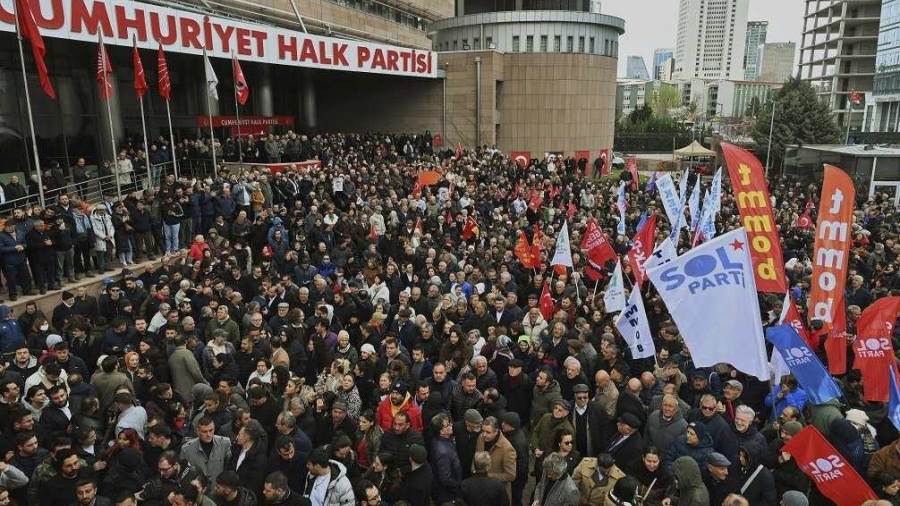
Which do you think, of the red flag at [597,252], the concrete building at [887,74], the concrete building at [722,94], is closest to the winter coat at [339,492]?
the red flag at [597,252]

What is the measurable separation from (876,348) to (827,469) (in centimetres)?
287

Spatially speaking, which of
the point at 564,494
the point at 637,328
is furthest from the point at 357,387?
the point at 637,328

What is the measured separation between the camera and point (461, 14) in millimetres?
44969

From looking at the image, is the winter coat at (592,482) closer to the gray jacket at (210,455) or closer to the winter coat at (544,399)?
the winter coat at (544,399)

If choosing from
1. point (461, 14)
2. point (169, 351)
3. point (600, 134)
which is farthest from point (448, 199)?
point (461, 14)

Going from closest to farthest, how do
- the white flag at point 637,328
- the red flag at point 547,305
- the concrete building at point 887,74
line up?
1. the white flag at point 637,328
2. the red flag at point 547,305
3. the concrete building at point 887,74

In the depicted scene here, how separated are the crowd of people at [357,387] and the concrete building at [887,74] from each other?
235ft

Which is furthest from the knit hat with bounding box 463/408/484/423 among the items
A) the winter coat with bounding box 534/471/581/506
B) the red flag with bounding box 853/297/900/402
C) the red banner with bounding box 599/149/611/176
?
the red banner with bounding box 599/149/611/176

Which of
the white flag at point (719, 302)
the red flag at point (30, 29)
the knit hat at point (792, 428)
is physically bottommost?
the knit hat at point (792, 428)

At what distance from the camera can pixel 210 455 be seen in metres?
6.04

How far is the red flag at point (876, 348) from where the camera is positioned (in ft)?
23.2

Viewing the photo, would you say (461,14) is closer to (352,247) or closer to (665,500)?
(352,247)

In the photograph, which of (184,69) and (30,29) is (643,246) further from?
(184,69)

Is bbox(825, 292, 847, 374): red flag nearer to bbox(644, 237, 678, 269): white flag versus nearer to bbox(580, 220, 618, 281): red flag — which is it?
bbox(644, 237, 678, 269): white flag
